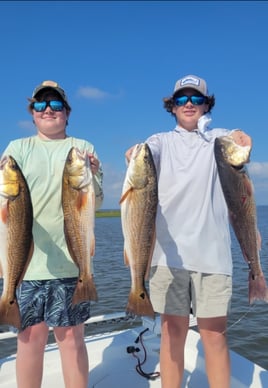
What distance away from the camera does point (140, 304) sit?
3.52m

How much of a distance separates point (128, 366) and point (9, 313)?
2.39 meters

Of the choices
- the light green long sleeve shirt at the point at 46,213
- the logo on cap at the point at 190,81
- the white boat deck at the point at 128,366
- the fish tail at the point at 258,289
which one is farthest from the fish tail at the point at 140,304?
the logo on cap at the point at 190,81

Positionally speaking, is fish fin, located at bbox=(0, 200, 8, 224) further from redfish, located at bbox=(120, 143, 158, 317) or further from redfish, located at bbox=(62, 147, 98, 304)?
redfish, located at bbox=(120, 143, 158, 317)

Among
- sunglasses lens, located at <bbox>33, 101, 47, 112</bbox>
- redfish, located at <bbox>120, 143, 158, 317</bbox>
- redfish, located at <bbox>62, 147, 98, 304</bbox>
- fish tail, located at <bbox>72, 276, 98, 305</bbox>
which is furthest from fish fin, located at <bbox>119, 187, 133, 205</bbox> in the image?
sunglasses lens, located at <bbox>33, 101, 47, 112</bbox>

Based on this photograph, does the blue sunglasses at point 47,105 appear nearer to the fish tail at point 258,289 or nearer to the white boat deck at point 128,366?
the fish tail at point 258,289

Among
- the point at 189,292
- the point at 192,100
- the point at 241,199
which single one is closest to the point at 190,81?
the point at 192,100

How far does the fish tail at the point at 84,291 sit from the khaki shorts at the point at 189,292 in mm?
705

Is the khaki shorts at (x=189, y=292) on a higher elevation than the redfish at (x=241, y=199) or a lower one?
lower

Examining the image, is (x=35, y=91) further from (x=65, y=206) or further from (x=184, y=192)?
(x=184, y=192)

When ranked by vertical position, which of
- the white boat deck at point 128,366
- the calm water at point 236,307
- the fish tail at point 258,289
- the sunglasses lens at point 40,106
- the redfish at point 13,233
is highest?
the sunglasses lens at point 40,106

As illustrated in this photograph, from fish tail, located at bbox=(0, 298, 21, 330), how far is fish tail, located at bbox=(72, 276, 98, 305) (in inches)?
19.9

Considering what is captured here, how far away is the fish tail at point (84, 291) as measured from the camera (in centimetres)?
347

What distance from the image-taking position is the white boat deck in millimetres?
4785

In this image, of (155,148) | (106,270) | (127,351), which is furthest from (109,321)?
(106,270)
